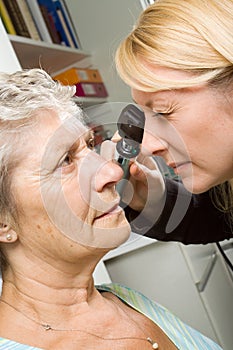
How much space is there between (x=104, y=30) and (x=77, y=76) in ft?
1.23

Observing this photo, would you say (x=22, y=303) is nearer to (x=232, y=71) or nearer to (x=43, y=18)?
(x=232, y=71)

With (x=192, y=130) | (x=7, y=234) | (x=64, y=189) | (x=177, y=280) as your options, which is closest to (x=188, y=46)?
(x=192, y=130)

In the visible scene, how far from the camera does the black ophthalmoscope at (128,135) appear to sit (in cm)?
113

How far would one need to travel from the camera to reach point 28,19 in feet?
8.09

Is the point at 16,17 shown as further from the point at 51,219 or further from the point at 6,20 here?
the point at 51,219

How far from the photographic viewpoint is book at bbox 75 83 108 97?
2559 millimetres

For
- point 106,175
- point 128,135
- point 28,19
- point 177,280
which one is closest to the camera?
point 106,175

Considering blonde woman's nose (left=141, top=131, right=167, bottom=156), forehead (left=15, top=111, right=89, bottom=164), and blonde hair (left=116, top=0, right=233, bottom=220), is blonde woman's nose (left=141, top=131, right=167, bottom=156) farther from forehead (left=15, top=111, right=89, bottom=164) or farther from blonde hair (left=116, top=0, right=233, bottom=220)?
forehead (left=15, top=111, right=89, bottom=164)

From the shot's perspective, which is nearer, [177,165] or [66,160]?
[66,160]

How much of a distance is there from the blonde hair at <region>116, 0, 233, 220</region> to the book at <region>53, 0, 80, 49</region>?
1654mm

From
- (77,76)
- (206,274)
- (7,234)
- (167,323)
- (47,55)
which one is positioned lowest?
(206,274)

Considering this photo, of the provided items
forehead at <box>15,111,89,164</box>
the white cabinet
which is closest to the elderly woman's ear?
forehead at <box>15,111,89,164</box>

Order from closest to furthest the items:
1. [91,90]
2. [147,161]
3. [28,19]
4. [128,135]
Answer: [128,135], [147,161], [28,19], [91,90]

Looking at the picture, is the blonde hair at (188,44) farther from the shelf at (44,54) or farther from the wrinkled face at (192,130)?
the shelf at (44,54)
